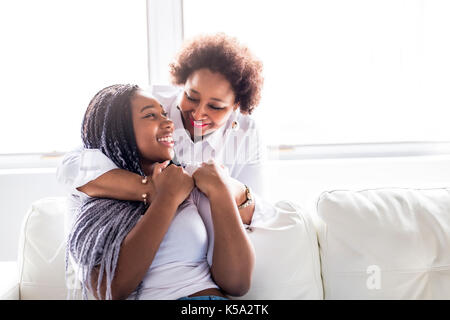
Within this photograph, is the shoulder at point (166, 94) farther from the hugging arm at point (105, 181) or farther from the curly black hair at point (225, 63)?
the hugging arm at point (105, 181)

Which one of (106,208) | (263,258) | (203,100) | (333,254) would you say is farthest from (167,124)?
(333,254)

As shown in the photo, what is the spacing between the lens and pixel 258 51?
5.98 ft

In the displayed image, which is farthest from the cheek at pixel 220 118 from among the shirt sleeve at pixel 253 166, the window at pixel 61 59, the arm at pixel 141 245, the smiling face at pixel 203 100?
the window at pixel 61 59

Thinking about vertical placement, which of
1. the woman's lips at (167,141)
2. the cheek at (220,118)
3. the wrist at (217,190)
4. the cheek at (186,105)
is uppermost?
the cheek at (186,105)

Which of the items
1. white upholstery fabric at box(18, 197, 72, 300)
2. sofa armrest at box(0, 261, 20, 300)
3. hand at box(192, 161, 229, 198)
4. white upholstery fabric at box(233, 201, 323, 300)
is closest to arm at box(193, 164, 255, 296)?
hand at box(192, 161, 229, 198)

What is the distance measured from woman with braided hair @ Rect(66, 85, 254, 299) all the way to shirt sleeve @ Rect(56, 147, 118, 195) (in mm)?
19

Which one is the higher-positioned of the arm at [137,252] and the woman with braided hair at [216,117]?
the woman with braided hair at [216,117]

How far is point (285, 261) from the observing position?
1182 millimetres

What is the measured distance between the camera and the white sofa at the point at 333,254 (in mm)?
1176

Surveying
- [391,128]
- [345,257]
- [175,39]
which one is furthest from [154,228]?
[391,128]

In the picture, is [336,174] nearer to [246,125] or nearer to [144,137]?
[246,125]

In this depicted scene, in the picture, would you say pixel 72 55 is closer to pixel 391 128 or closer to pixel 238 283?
pixel 238 283

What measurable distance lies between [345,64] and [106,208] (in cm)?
134

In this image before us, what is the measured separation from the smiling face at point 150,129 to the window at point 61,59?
813 millimetres
